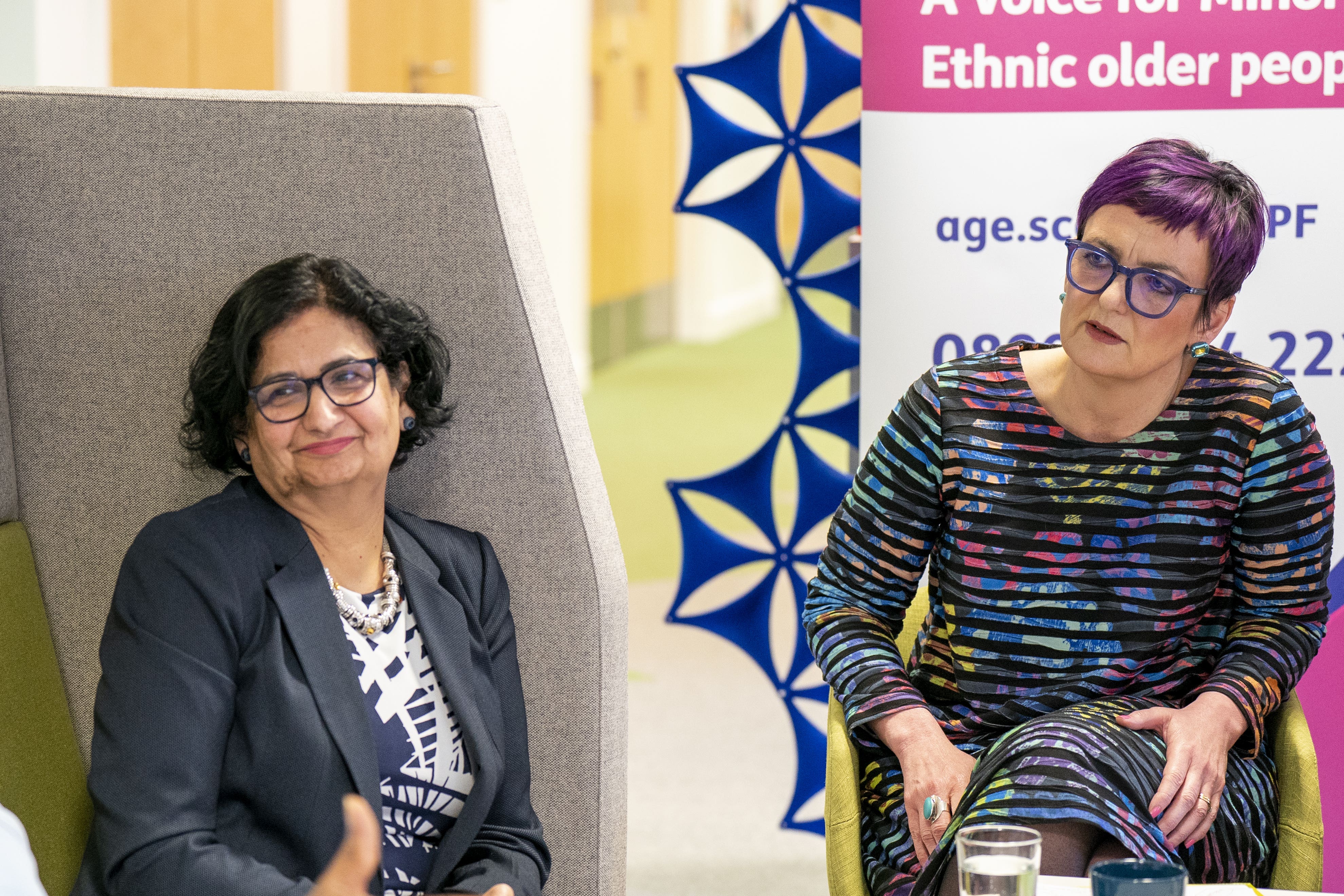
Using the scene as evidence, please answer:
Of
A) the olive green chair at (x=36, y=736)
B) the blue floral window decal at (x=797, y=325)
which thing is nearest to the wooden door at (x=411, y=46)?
the blue floral window decal at (x=797, y=325)

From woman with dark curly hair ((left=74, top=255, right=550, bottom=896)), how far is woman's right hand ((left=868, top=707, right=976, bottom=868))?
39 cm

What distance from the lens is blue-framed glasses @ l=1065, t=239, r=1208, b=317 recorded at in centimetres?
161

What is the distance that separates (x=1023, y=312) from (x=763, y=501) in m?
0.56

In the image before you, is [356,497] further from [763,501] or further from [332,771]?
[763,501]

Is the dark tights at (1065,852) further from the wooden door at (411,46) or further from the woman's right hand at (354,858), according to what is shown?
the wooden door at (411,46)

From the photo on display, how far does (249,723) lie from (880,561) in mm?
728

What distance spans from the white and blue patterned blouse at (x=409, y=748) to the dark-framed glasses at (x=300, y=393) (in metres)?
0.18

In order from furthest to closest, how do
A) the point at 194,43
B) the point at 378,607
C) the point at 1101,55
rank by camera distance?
the point at 194,43 < the point at 1101,55 < the point at 378,607

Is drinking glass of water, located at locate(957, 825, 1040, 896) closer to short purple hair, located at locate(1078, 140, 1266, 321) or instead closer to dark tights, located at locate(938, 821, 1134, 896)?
dark tights, located at locate(938, 821, 1134, 896)

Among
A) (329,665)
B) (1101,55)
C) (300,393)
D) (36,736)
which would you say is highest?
(1101,55)

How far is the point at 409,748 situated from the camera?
1.48m

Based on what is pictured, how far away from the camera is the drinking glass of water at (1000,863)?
106 cm

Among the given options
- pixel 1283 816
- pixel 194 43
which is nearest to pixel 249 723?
pixel 1283 816

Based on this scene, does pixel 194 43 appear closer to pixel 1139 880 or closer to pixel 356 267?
pixel 356 267
